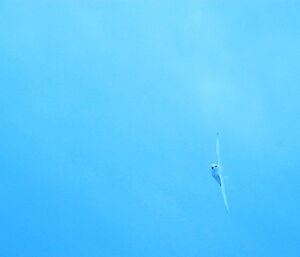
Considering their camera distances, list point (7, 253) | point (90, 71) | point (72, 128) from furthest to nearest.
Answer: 1. point (7, 253)
2. point (72, 128)
3. point (90, 71)

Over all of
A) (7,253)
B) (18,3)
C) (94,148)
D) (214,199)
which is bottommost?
(7,253)

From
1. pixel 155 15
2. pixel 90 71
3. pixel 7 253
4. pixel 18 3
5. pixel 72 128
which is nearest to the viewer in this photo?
pixel 155 15

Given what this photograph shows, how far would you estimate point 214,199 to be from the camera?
1166 cm

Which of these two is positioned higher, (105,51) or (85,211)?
(105,51)

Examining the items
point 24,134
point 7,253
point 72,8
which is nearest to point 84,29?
point 72,8

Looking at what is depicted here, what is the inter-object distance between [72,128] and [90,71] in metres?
1.89

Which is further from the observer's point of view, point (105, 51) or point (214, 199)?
point (214, 199)

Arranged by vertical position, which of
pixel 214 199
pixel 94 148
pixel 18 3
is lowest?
pixel 214 199

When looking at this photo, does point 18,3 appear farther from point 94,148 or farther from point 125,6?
point 94,148

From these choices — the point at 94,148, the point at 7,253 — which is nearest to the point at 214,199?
the point at 94,148

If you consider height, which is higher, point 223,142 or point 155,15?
point 155,15

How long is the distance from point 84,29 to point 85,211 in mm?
5812

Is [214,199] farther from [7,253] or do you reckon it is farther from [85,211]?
[7,253]

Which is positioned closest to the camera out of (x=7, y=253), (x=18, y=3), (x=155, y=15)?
(x=155, y=15)
